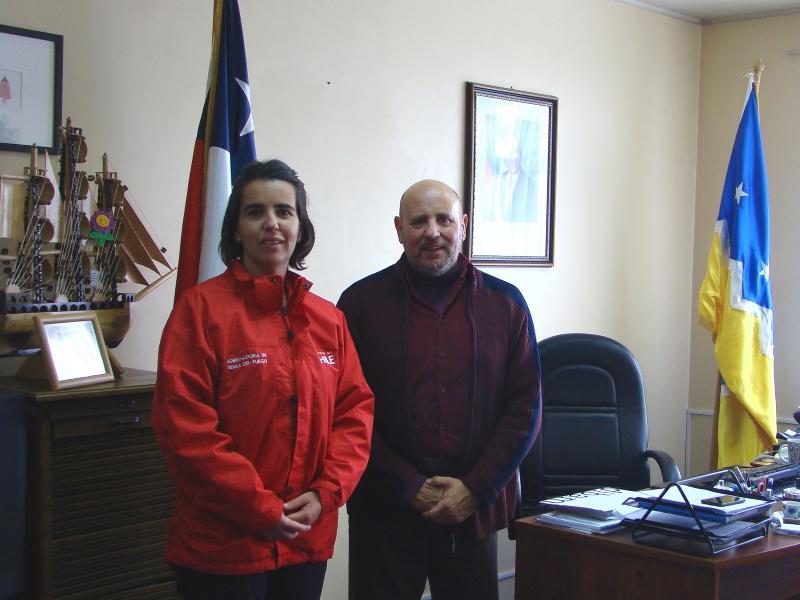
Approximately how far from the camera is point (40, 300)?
217 centimetres

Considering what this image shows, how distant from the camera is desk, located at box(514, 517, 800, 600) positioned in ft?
6.01

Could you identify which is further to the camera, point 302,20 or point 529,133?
point 529,133

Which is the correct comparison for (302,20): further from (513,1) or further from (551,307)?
(551,307)

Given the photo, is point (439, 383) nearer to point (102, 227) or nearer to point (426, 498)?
point (426, 498)

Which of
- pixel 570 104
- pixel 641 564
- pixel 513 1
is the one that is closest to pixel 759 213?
pixel 570 104

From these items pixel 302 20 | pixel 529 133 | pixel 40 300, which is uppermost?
pixel 302 20

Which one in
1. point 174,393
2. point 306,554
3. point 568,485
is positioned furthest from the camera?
point 568,485

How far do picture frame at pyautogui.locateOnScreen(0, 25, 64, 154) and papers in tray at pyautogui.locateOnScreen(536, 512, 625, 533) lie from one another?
5.40ft

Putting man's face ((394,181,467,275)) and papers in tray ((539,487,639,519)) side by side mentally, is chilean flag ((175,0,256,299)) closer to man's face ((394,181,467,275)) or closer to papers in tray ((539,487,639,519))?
man's face ((394,181,467,275))

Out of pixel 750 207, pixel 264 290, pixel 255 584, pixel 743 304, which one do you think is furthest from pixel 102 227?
pixel 750 207

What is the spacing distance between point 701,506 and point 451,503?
549mm

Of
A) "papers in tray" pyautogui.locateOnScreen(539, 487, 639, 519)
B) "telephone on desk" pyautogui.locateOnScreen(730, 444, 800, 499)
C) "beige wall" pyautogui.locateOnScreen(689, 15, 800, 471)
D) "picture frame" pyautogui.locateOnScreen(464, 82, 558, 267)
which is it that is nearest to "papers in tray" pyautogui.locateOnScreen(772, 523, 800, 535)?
"telephone on desk" pyautogui.locateOnScreen(730, 444, 800, 499)

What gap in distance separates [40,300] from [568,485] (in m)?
1.75

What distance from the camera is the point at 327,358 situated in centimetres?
183
